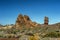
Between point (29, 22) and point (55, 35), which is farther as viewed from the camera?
point (29, 22)

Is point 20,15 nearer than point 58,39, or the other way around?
point 58,39

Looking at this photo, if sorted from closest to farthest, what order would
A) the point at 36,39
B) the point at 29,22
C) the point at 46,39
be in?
the point at 36,39
the point at 46,39
the point at 29,22

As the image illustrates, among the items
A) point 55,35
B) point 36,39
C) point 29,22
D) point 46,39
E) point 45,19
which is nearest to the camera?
point 36,39

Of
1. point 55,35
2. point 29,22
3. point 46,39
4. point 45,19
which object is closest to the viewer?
point 46,39

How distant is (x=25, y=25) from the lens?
290 feet

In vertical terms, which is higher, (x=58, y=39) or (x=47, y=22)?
(x=47, y=22)

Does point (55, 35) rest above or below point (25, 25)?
below

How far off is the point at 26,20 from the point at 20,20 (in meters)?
2.53

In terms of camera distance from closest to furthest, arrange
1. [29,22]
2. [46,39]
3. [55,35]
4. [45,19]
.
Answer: [46,39] → [55,35] → [45,19] → [29,22]

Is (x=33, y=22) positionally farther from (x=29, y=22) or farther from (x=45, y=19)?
(x=45, y=19)

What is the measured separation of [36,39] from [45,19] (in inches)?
2445

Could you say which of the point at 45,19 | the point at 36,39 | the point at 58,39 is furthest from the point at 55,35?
the point at 45,19

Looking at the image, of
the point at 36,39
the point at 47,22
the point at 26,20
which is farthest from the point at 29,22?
the point at 36,39

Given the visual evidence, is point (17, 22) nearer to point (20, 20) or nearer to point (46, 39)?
point (20, 20)
